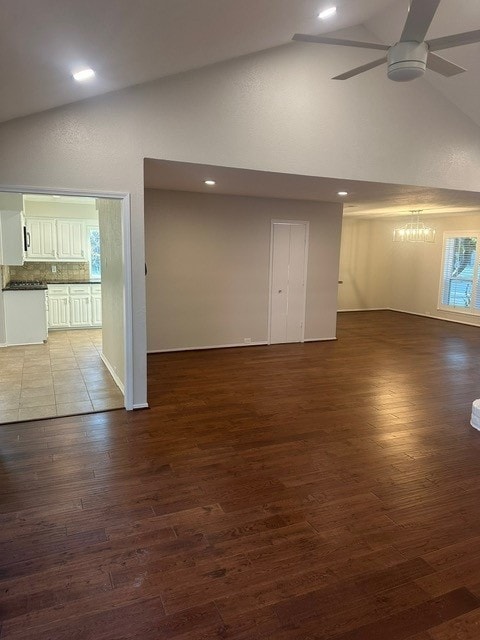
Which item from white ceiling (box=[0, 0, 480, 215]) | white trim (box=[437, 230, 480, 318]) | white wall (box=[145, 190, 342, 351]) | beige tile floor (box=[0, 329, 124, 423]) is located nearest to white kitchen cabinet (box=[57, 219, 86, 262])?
beige tile floor (box=[0, 329, 124, 423])

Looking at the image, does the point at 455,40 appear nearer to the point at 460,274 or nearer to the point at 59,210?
the point at 59,210

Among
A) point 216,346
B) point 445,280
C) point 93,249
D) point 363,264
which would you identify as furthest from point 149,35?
point 363,264

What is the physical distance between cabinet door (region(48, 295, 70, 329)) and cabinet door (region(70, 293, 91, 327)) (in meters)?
0.09

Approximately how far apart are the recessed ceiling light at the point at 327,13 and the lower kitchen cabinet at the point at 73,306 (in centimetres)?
607

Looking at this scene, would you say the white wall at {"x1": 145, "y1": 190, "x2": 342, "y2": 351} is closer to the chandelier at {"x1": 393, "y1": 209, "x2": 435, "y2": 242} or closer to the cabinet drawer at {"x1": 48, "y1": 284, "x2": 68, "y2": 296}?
the cabinet drawer at {"x1": 48, "y1": 284, "x2": 68, "y2": 296}

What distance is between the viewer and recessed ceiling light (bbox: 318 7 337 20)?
11.6 ft

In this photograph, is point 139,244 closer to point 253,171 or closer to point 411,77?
point 253,171

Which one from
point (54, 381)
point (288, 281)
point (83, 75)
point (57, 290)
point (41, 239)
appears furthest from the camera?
point (41, 239)

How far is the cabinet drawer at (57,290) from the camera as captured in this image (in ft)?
26.5

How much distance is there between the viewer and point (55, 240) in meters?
8.40

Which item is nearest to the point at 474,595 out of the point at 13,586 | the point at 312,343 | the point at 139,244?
the point at 13,586

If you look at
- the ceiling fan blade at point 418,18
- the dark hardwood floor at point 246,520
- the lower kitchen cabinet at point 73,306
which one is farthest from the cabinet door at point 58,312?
the ceiling fan blade at point 418,18

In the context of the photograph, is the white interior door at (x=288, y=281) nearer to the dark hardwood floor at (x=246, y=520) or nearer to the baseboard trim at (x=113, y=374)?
the dark hardwood floor at (x=246, y=520)

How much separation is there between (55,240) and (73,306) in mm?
1389
